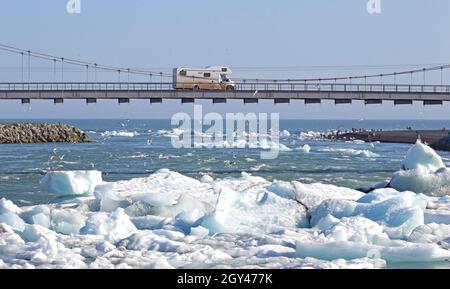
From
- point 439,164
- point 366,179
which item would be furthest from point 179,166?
point 439,164

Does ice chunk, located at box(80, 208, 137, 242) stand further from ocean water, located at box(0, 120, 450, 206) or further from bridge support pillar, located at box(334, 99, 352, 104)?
bridge support pillar, located at box(334, 99, 352, 104)

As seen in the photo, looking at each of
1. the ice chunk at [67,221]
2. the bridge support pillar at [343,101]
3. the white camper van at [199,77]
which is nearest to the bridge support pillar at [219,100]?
the white camper van at [199,77]

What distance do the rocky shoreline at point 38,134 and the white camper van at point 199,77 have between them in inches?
590

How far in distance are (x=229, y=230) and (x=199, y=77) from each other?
172 feet

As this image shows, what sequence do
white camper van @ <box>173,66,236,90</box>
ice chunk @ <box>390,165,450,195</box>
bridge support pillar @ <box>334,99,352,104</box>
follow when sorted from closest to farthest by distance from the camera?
ice chunk @ <box>390,165,450,195</box> < bridge support pillar @ <box>334,99,352,104</box> < white camper van @ <box>173,66,236,90</box>

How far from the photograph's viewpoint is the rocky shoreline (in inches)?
3113

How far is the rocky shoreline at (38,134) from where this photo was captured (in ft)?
259

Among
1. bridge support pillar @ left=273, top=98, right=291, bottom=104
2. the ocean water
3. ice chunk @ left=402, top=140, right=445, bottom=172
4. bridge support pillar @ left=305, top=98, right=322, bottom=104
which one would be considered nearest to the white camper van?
bridge support pillar @ left=273, top=98, right=291, bottom=104

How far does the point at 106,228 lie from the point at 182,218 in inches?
82.6

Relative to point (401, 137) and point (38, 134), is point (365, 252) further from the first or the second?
point (401, 137)

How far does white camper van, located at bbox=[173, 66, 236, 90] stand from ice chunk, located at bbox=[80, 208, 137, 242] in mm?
50840

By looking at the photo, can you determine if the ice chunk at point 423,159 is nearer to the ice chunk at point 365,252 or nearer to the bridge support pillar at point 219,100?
the ice chunk at point 365,252
